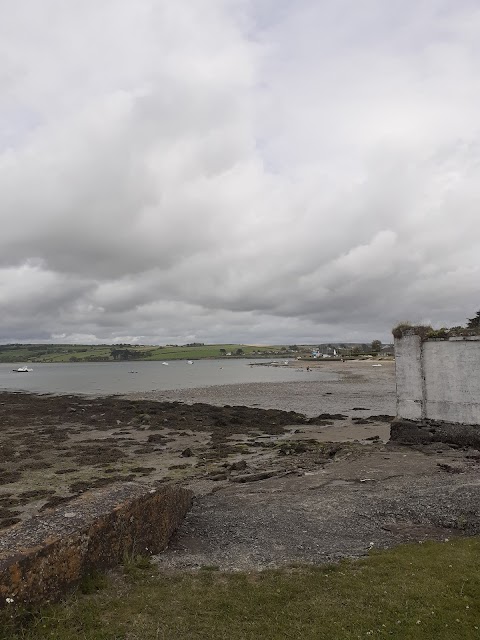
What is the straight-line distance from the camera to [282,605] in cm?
623

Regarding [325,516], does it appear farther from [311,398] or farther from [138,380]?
[138,380]

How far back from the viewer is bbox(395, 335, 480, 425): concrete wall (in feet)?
59.2

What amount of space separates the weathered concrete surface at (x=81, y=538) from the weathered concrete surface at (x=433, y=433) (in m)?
13.3

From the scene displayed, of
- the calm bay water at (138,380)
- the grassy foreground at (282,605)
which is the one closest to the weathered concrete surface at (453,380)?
the grassy foreground at (282,605)

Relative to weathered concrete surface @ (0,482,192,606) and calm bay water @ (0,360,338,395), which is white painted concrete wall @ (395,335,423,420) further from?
calm bay water @ (0,360,338,395)

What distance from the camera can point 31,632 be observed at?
5.58 m

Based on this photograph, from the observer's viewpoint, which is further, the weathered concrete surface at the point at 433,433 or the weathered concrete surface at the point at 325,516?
the weathered concrete surface at the point at 433,433

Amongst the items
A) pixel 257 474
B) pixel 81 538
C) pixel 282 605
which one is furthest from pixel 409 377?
pixel 81 538

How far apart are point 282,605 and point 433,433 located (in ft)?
49.1

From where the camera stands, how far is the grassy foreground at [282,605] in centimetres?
553

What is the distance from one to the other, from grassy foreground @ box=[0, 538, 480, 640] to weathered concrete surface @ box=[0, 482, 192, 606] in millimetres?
311

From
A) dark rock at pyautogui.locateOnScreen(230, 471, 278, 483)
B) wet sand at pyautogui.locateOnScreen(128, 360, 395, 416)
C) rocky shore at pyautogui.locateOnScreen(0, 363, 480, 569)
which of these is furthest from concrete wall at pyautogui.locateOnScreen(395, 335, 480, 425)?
wet sand at pyautogui.locateOnScreen(128, 360, 395, 416)

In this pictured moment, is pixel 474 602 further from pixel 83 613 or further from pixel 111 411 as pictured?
pixel 111 411

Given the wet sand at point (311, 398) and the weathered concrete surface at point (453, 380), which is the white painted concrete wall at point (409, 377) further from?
the wet sand at point (311, 398)
